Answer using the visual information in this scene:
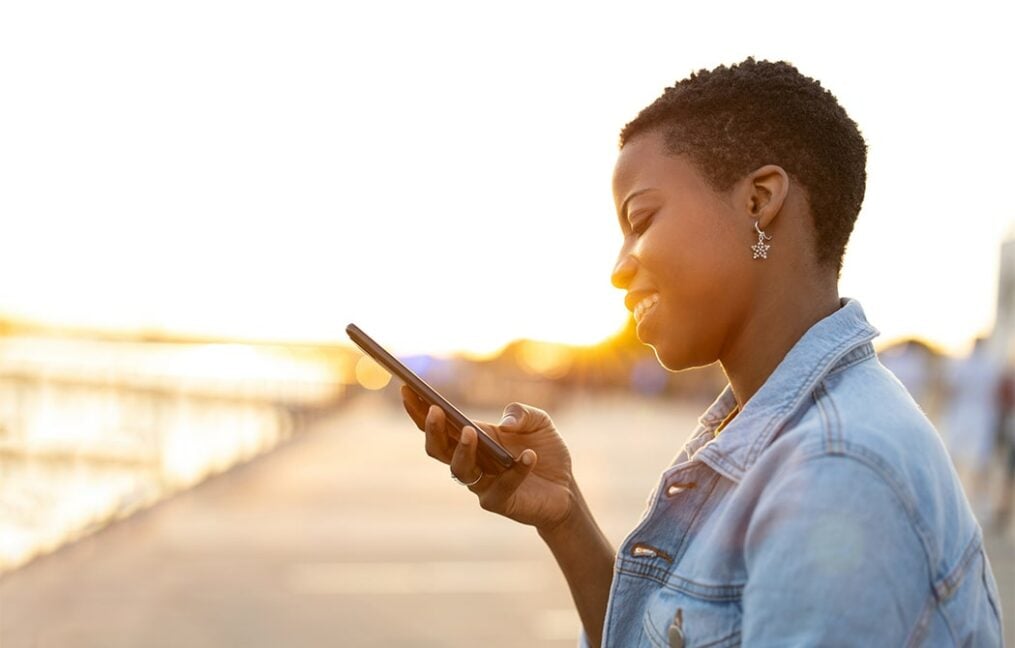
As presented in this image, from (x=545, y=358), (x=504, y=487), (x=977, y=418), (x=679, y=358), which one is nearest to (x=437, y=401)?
(x=504, y=487)

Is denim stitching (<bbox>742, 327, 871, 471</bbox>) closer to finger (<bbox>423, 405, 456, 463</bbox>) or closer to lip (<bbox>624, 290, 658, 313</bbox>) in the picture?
lip (<bbox>624, 290, 658, 313</bbox>)

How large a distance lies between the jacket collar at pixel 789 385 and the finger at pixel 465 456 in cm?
42

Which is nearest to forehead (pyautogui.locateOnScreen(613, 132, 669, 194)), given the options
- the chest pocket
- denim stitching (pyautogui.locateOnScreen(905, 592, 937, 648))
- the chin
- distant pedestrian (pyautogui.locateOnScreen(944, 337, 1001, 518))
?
the chin

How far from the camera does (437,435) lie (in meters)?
1.96

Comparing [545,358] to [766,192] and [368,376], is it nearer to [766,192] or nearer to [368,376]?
[368,376]

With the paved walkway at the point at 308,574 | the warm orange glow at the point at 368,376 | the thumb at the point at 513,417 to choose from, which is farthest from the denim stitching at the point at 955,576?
the warm orange glow at the point at 368,376

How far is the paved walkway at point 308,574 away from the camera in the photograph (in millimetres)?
5980

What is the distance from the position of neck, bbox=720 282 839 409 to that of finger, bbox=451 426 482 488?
479 millimetres

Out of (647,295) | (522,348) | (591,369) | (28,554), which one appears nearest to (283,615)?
(28,554)

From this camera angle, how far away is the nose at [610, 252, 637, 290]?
1.73m

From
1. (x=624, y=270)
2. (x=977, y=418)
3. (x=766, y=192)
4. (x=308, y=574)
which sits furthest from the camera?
(x=977, y=418)

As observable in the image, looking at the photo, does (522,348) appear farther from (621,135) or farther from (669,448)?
(621,135)

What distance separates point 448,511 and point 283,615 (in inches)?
171

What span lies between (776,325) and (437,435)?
65 centimetres
